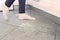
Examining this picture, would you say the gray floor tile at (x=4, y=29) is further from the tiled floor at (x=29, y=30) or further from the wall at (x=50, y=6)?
the wall at (x=50, y=6)

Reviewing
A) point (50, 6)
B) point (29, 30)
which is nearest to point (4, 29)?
point (29, 30)

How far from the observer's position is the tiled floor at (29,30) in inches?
51.7

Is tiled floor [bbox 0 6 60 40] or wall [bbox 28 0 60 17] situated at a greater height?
wall [bbox 28 0 60 17]

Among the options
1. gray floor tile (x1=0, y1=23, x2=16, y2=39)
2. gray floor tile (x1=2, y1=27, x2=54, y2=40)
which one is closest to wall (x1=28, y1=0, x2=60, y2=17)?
gray floor tile (x1=2, y1=27, x2=54, y2=40)

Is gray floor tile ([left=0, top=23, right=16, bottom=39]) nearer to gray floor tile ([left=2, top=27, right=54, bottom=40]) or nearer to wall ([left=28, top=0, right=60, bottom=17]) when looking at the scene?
gray floor tile ([left=2, top=27, right=54, bottom=40])

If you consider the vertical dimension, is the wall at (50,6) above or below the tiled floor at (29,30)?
above

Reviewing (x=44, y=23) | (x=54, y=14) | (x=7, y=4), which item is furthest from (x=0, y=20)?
(x=54, y=14)

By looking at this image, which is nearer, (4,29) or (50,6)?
(4,29)

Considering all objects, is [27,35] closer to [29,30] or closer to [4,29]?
[29,30]

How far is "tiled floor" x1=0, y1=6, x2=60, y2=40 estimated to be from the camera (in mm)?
1313

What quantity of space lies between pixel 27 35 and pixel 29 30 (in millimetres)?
136

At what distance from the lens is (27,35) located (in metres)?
1.36

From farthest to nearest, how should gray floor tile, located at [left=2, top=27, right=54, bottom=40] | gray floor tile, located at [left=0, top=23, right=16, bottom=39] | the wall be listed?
the wall < gray floor tile, located at [left=0, top=23, right=16, bottom=39] < gray floor tile, located at [left=2, top=27, right=54, bottom=40]

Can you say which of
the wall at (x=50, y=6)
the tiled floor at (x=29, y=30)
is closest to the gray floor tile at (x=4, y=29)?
the tiled floor at (x=29, y=30)
